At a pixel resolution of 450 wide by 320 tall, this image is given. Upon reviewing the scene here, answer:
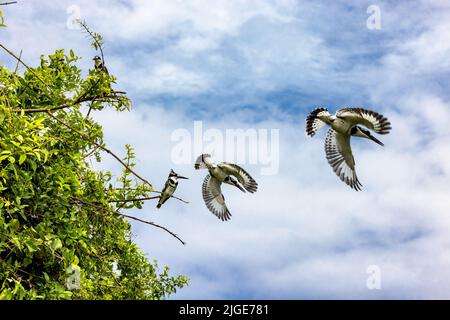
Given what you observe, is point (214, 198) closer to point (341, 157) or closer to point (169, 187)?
point (169, 187)

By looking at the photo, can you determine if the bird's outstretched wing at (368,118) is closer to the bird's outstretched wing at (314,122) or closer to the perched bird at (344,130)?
the perched bird at (344,130)

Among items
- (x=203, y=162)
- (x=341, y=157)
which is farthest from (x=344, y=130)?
(x=203, y=162)

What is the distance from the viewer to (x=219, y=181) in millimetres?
8039

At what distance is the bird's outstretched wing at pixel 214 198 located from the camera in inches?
320

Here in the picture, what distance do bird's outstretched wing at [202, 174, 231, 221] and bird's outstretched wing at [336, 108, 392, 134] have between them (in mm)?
2153

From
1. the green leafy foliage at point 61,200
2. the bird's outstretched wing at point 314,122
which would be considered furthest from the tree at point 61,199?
the bird's outstretched wing at point 314,122

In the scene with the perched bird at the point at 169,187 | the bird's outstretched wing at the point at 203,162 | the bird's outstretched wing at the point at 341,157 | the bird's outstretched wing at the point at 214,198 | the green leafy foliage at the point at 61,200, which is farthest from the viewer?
the bird's outstretched wing at the point at 214,198

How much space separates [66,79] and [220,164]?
238cm

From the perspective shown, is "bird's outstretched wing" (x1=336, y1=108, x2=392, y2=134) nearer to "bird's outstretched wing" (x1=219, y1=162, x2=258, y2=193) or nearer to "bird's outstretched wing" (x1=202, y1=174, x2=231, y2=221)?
"bird's outstretched wing" (x1=219, y1=162, x2=258, y2=193)

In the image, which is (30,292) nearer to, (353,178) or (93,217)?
(93,217)

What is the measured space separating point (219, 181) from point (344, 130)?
6.13 ft

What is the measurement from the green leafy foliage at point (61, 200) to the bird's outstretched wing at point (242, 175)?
109cm

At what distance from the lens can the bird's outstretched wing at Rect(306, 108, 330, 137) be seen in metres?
7.02
